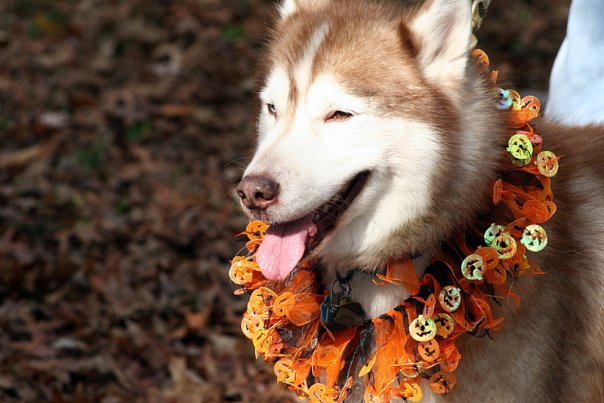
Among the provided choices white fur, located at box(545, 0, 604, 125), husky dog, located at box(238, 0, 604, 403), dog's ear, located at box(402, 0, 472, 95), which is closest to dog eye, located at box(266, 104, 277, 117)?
husky dog, located at box(238, 0, 604, 403)

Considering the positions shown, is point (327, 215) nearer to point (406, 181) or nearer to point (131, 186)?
point (406, 181)

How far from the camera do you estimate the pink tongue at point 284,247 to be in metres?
2.71

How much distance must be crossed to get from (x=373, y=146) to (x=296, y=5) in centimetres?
85

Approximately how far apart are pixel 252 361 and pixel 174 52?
14.9ft

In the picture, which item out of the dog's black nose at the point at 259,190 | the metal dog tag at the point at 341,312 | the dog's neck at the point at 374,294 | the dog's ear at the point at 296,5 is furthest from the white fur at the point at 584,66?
the dog's black nose at the point at 259,190

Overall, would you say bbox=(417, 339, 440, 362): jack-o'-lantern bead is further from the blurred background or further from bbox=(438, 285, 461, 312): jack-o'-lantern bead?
the blurred background

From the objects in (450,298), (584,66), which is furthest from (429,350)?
(584,66)

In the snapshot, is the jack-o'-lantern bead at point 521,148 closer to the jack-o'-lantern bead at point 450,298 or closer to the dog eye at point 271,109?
the jack-o'-lantern bead at point 450,298

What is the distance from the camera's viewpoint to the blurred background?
4230 millimetres

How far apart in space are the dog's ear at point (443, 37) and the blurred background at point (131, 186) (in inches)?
19.9

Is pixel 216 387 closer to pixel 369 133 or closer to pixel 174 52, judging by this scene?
pixel 369 133

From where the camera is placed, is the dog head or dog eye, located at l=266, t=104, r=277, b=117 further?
dog eye, located at l=266, t=104, r=277, b=117

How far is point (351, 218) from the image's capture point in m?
2.72

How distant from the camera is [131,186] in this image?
607 centimetres
